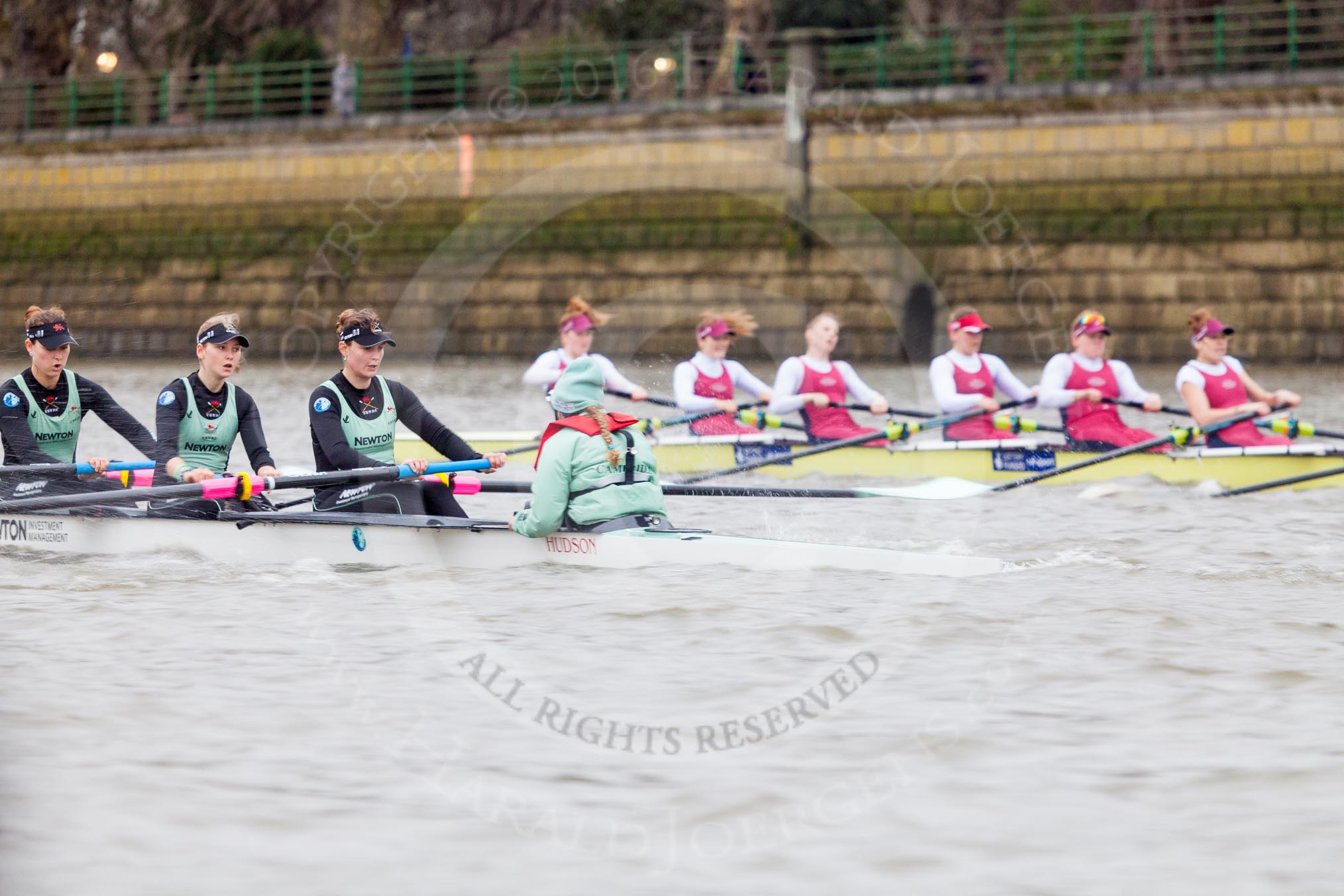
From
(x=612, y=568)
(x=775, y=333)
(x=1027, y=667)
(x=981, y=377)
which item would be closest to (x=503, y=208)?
(x=775, y=333)

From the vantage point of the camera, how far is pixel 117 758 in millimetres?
5203

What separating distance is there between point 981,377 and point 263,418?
8.26m

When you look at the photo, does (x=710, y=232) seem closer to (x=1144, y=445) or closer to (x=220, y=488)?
(x=1144, y=445)

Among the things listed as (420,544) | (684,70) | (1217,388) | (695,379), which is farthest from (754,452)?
(684,70)

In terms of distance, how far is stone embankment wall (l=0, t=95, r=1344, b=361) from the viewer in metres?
22.2

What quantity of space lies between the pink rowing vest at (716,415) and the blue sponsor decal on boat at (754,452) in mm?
188

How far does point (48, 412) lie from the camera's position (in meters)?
9.34

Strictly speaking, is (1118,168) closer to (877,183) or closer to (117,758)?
(877,183)

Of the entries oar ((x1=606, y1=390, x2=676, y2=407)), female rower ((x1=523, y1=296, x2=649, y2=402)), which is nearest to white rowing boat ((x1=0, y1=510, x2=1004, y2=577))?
female rower ((x1=523, y1=296, x2=649, y2=402))

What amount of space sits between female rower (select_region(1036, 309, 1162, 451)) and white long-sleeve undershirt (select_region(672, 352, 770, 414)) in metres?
2.26

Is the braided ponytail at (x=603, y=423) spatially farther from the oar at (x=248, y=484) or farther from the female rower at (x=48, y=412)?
the female rower at (x=48, y=412)

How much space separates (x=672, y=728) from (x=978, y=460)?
23.1ft

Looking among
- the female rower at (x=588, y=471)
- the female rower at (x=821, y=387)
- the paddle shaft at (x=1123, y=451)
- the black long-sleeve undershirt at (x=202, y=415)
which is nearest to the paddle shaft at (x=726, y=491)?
the female rower at (x=588, y=471)

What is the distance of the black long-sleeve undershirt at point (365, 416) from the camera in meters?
8.43
